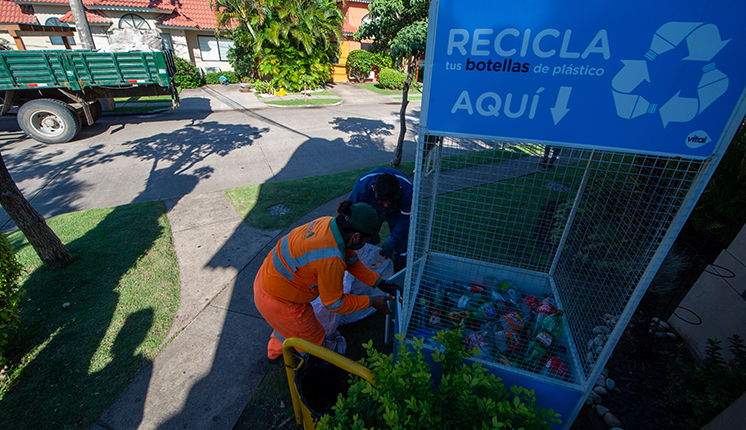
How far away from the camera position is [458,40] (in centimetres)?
142

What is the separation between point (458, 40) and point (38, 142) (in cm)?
1185

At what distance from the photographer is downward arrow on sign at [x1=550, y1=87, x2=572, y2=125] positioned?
4.59ft

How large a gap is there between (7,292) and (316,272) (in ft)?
9.26

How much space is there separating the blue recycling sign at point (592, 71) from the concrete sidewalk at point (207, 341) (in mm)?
2748

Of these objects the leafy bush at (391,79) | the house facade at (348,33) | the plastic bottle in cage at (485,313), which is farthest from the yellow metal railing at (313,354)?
the house facade at (348,33)

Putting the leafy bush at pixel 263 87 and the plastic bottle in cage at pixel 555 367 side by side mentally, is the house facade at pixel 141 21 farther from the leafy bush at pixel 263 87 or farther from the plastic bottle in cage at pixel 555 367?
the plastic bottle in cage at pixel 555 367

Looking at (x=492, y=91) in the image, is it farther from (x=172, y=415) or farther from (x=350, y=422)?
(x=172, y=415)

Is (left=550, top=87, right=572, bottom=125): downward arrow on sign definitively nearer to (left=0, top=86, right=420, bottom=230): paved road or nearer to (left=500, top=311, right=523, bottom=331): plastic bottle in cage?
(left=500, top=311, right=523, bottom=331): plastic bottle in cage

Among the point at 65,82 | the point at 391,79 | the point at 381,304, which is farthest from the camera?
the point at 391,79

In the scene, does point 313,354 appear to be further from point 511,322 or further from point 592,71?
point 592,71

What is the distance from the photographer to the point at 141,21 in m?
15.8

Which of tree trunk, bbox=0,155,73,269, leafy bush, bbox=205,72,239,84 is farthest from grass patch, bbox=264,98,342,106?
tree trunk, bbox=0,155,73,269

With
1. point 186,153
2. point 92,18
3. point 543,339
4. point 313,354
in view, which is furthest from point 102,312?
point 92,18

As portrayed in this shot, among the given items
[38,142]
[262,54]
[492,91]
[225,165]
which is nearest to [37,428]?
[492,91]
